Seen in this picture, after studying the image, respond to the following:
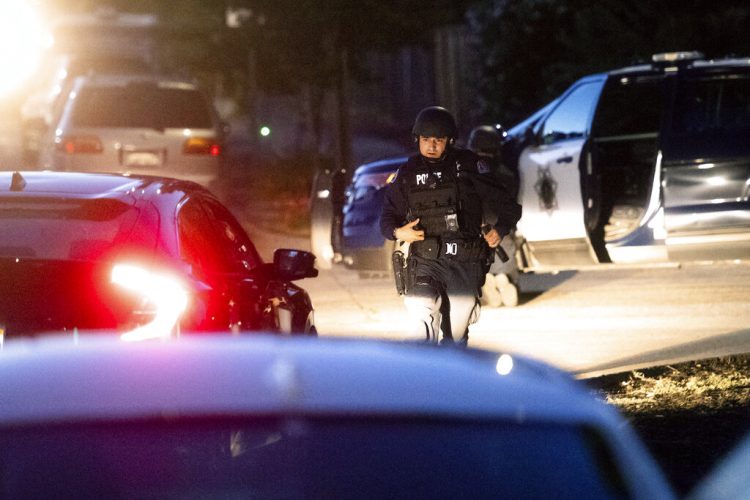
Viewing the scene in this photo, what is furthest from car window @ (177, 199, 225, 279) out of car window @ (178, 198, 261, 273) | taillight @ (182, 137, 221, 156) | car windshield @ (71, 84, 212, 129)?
taillight @ (182, 137, 221, 156)

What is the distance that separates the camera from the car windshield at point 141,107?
20219 mm

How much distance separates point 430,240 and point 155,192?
2.05 meters

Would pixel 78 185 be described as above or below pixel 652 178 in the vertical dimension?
above

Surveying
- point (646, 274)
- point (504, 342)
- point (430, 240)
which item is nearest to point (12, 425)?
point (430, 240)

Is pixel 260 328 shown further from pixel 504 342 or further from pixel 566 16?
pixel 566 16

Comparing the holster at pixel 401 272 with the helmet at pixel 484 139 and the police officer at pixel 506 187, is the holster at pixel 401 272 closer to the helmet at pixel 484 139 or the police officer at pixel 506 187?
the helmet at pixel 484 139

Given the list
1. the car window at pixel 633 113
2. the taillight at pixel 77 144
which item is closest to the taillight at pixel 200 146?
the taillight at pixel 77 144

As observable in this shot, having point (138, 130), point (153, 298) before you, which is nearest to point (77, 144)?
point (138, 130)

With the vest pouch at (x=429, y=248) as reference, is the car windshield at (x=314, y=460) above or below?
→ above

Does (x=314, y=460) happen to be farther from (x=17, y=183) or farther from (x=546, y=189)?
(x=546, y=189)

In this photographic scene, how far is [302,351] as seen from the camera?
3.70 m

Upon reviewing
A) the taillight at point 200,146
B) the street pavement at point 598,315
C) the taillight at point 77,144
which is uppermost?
the taillight at point 77,144

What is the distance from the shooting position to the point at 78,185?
7.48 meters

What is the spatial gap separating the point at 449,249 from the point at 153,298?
2.73 metres
